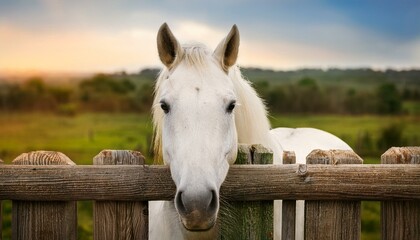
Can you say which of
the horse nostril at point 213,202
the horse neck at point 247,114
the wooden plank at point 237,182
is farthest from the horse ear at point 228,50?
the horse nostril at point 213,202

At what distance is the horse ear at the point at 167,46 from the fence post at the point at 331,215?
990mm

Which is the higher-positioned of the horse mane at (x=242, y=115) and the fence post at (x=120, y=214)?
the horse mane at (x=242, y=115)

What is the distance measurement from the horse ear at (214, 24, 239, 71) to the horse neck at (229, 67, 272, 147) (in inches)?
7.8

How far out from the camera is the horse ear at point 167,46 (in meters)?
3.08

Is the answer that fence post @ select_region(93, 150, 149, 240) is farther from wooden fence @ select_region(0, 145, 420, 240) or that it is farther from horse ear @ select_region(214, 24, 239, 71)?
horse ear @ select_region(214, 24, 239, 71)

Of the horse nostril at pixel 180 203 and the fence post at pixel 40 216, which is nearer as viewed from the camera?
the horse nostril at pixel 180 203

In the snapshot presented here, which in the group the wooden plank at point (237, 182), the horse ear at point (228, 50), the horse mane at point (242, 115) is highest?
the horse ear at point (228, 50)

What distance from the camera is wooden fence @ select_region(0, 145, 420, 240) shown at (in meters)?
2.86

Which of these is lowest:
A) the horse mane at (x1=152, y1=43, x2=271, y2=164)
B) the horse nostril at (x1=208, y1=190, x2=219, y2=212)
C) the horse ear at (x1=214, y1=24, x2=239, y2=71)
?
the horse nostril at (x1=208, y1=190, x2=219, y2=212)

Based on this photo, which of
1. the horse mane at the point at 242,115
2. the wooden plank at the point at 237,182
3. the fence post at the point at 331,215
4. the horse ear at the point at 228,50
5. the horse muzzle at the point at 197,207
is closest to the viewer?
the horse muzzle at the point at 197,207

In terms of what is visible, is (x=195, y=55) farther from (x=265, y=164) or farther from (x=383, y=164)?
(x=383, y=164)

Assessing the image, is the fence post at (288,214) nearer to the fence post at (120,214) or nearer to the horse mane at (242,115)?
the horse mane at (242,115)

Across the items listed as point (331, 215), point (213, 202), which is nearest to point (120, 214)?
point (213, 202)

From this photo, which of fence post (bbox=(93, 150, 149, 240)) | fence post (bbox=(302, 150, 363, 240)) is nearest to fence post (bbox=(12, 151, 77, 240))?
fence post (bbox=(93, 150, 149, 240))
